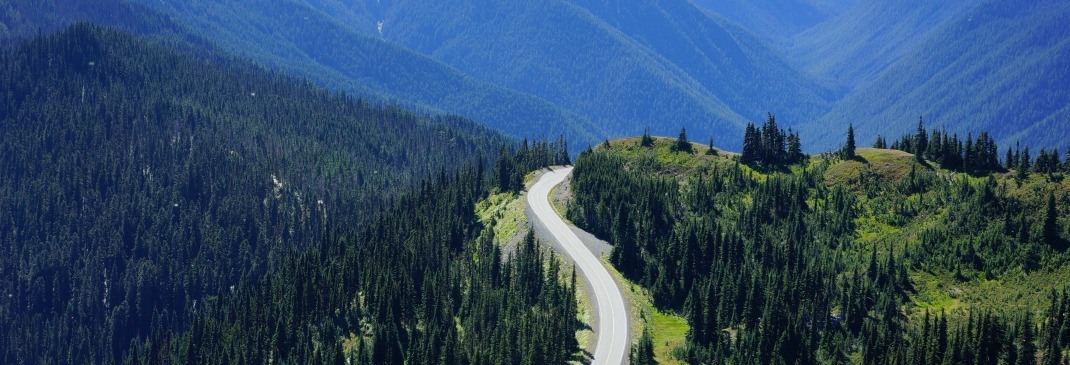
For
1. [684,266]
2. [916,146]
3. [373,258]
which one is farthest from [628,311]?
[916,146]

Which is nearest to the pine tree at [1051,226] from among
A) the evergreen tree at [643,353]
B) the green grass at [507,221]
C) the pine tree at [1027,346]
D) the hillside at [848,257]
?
the hillside at [848,257]

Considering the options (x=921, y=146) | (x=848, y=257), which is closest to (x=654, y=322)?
(x=848, y=257)

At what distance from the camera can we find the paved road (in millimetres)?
128375

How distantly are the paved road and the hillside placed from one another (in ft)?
13.4

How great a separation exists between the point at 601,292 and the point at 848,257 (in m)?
35.6

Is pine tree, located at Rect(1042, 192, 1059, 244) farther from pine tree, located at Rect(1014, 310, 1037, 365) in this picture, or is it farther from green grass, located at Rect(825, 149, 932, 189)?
pine tree, located at Rect(1014, 310, 1037, 365)

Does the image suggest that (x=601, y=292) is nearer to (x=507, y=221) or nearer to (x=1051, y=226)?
(x=507, y=221)

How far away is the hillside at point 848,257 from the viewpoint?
12400 cm

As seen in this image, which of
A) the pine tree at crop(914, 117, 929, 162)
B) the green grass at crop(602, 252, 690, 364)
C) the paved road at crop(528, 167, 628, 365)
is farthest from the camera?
the pine tree at crop(914, 117, 929, 162)

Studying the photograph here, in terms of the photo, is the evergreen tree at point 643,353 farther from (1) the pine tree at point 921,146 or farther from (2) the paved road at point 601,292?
(1) the pine tree at point 921,146

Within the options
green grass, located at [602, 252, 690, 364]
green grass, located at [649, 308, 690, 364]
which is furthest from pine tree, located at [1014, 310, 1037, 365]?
green grass, located at [649, 308, 690, 364]

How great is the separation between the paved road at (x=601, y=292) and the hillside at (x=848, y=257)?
4092mm

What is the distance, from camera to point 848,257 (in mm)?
154125

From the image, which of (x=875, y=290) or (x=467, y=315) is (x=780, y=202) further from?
(x=467, y=315)
